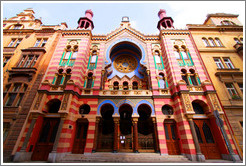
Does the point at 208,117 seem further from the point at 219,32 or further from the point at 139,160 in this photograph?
the point at 219,32

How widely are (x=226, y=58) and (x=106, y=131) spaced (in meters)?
19.5

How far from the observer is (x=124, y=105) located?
1348cm

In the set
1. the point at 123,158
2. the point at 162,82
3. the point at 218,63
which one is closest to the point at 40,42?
the point at 162,82

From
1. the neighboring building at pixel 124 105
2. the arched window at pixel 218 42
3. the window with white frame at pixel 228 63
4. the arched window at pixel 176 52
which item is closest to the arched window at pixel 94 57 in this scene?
the neighboring building at pixel 124 105

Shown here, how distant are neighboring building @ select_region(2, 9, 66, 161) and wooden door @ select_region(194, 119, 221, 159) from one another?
1812 cm

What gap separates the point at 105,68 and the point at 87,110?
6.34 metres

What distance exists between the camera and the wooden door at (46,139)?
10.2 meters

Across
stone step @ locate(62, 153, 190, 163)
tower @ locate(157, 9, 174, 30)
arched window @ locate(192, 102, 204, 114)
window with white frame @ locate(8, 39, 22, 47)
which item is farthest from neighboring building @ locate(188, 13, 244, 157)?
window with white frame @ locate(8, 39, 22, 47)

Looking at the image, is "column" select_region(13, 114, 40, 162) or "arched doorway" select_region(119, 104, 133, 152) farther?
"arched doorway" select_region(119, 104, 133, 152)

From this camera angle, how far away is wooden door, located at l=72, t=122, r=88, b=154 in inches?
439

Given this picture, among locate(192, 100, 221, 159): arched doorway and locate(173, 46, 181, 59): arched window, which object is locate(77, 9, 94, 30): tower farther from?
locate(192, 100, 221, 159): arched doorway

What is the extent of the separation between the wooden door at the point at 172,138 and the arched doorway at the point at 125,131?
4.03 m

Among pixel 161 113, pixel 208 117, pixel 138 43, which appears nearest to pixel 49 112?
pixel 161 113

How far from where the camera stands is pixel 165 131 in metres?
11.9
